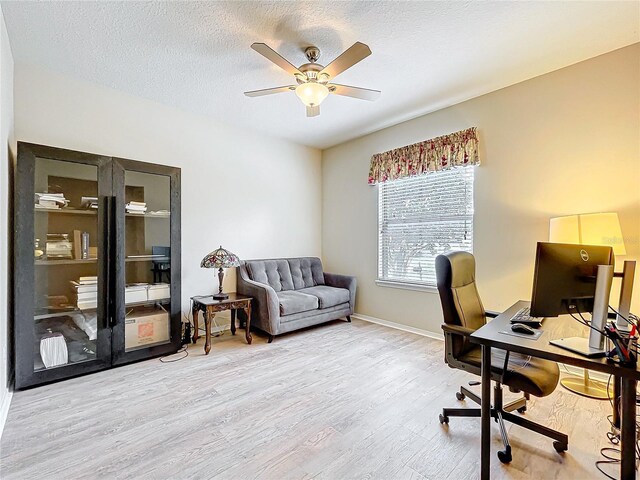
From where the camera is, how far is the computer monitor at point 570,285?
1.34 meters

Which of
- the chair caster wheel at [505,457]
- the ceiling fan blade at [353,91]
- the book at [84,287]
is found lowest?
the chair caster wheel at [505,457]

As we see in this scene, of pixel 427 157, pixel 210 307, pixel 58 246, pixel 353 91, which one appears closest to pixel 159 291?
pixel 210 307

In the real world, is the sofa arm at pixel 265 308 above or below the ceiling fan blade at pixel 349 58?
below

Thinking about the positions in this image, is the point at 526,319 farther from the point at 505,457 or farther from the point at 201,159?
the point at 201,159

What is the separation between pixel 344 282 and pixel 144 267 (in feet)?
8.37

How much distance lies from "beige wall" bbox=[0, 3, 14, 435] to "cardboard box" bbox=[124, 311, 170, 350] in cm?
82

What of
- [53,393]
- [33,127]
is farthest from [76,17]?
[53,393]

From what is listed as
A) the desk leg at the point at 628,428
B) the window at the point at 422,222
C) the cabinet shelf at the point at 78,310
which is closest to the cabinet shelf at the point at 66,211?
the cabinet shelf at the point at 78,310

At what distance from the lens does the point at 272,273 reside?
4.20 meters

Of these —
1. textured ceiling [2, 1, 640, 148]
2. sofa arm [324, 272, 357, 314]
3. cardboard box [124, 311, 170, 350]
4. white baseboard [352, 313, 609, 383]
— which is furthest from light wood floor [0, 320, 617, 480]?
textured ceiling [2, 1, 640, 148]

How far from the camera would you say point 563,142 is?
2.72 meters

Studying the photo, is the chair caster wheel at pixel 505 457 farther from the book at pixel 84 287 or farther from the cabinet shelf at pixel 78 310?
the book at pixel 84 287

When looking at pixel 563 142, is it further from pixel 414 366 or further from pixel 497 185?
pixel 414 366

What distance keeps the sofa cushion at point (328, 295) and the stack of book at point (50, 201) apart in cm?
269
